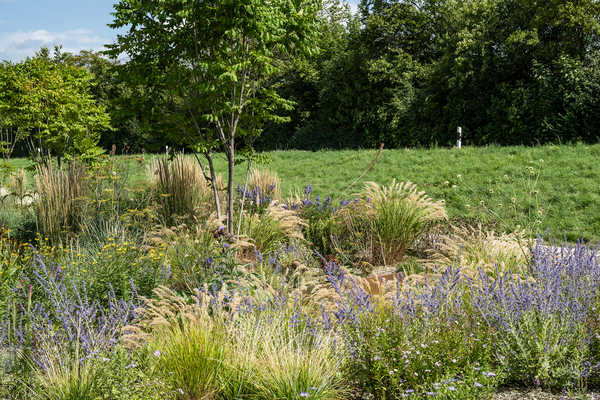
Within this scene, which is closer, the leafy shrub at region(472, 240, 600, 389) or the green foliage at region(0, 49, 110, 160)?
the leafy shrub at region(472, 240, 600, 389)

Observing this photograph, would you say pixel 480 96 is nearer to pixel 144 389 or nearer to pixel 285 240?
pixel 285 240

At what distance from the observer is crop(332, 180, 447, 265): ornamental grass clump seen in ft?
20.2

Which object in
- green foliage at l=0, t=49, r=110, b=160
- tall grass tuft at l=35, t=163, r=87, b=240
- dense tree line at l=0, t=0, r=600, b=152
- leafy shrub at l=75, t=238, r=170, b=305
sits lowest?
leafy shrub at l=75, t=238, r=170, b=305

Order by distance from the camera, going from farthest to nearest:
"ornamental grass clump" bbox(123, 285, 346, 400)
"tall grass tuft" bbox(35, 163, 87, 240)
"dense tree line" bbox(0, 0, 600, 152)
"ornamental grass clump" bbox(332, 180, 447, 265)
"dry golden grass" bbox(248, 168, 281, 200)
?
1. "dense tree line" bbox(0, 0, 600, 152)
2. "dry golden grass" bbox(248, 168, 281, 200)
3. "tall grass tuft" bbox(35, 163, 87, 240)
4. "ornamental grass clump" bbox(332, 180, 447, 265)
5. "ornamental grass clump" bbox(123, 285, 346, 400)

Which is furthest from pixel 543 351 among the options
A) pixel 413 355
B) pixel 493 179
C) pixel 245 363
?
pixel 493 179

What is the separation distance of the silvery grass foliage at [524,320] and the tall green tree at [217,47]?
10.8 feet

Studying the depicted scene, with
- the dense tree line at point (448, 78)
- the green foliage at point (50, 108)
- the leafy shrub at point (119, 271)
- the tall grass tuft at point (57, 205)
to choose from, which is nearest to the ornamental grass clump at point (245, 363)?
the leafy shrub at point (119, 271)

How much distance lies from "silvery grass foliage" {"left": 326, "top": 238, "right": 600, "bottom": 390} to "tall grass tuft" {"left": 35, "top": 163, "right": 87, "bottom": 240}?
4804 millimetres

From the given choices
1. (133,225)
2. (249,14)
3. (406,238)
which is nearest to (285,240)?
(406,238)

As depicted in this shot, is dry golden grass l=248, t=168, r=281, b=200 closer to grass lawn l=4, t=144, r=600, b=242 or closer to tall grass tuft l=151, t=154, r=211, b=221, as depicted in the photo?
grass lawn l=4, t=144, r=600, b=242

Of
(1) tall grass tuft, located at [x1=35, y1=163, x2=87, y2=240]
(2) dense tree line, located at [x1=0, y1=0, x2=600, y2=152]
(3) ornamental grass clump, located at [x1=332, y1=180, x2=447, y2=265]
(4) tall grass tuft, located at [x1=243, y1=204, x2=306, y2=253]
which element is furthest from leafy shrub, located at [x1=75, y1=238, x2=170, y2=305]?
(2) dense tree line, located at [x1=0, y1=0, x2=600, y2=152]

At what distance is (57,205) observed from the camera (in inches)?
259

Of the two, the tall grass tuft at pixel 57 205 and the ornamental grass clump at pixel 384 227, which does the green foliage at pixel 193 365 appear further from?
the tall grass tuft at pixel 57 205

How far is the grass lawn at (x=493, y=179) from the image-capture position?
7684 millimetres
